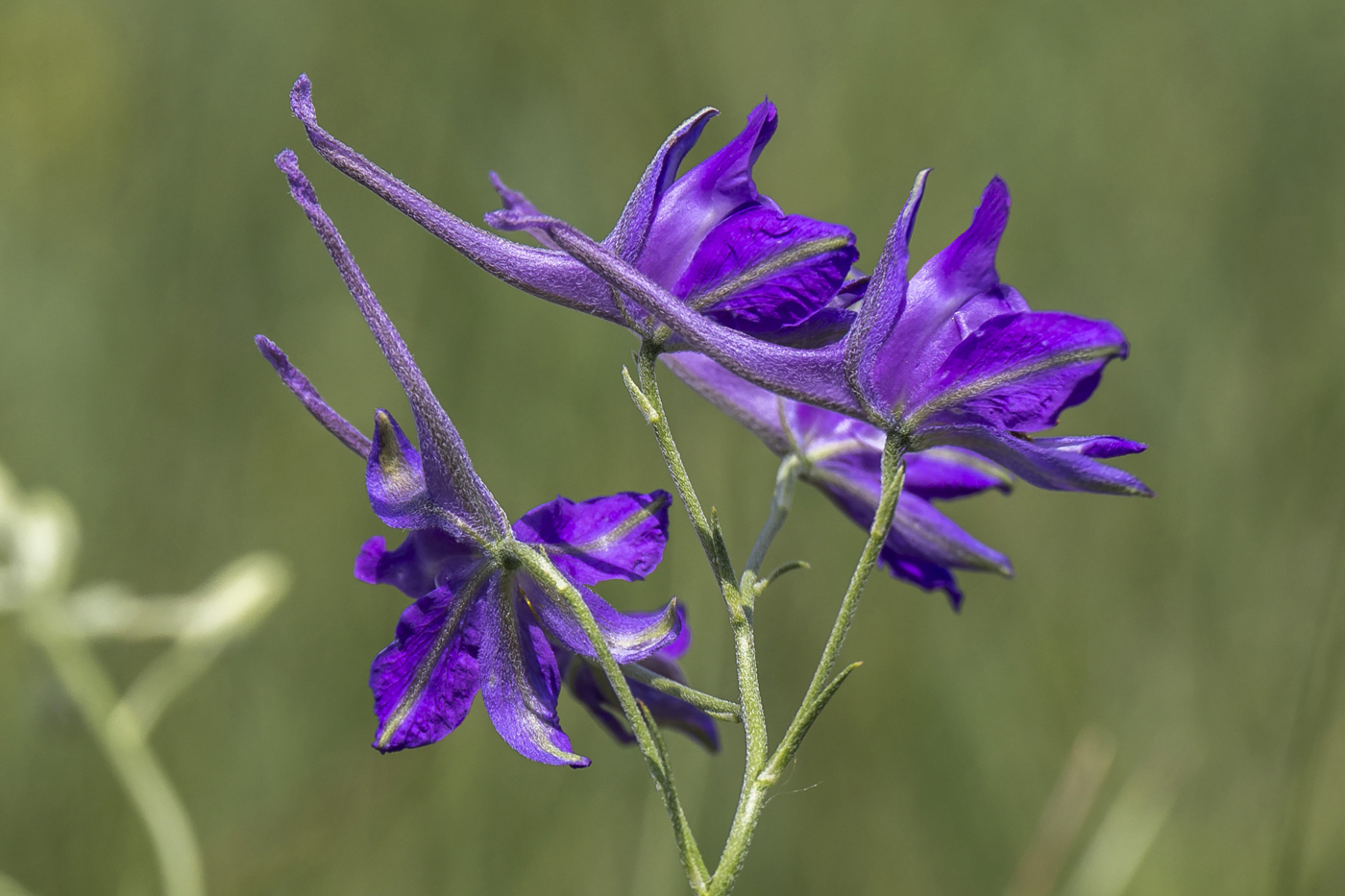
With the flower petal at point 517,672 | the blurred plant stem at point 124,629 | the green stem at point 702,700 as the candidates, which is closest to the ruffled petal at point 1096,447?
the green stem at point 702,700

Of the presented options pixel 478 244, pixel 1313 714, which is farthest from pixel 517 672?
pixel 1313 714

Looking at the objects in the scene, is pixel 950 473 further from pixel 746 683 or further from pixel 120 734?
pixel 120 734

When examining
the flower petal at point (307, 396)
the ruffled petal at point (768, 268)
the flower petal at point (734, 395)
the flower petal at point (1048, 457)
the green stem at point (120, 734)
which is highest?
the ruffled petal at point (768, 268)

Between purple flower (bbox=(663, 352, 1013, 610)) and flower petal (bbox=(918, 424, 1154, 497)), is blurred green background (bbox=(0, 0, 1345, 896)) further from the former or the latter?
flower petal (bbox=(918, 424, 1154, 497))

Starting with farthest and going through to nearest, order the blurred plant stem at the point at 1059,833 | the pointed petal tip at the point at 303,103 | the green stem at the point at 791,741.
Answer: the blurred plant stem at the point at 1059,833
the pointed petal tip at the point at 303,103
the green stem at the point at 791,741

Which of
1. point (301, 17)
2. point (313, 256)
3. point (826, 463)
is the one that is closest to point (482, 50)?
point (301, 17)

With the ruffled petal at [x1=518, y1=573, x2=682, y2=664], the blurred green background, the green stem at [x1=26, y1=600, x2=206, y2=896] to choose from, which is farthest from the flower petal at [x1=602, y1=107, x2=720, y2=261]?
the blurred green background

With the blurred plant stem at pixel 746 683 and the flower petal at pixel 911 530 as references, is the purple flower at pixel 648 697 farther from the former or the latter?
the flower petal at pixel 911 530
